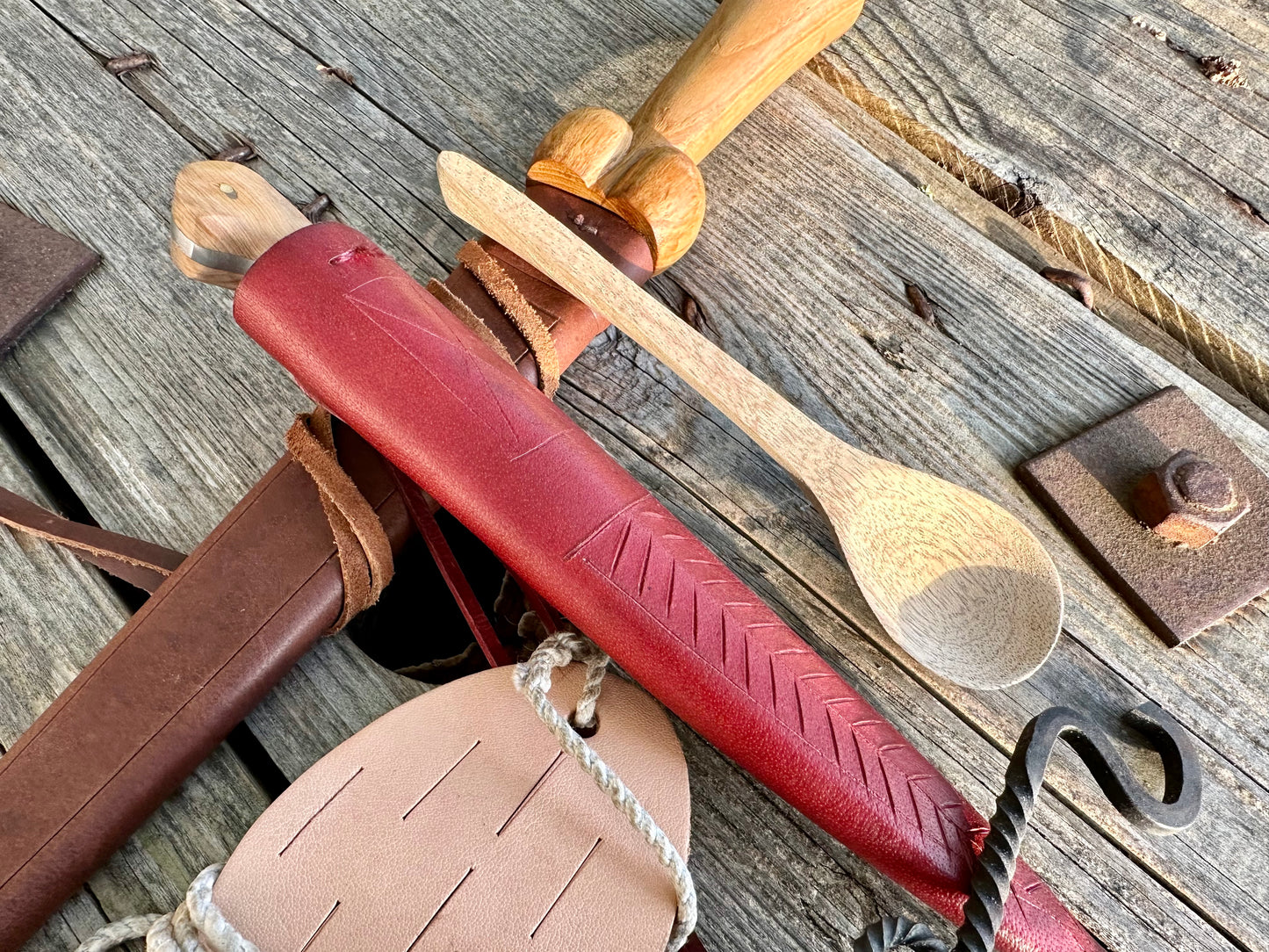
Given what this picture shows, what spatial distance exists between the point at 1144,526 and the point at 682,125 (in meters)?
0.85

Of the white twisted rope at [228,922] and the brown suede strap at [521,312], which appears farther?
the brown suede strap at [521,312]

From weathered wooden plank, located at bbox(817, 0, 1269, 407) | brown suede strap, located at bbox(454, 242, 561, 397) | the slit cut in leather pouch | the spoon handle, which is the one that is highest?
weathered wooden plank, located at bbox(817, 0, 1269, 407)

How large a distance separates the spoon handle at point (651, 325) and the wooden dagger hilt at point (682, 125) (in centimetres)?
10

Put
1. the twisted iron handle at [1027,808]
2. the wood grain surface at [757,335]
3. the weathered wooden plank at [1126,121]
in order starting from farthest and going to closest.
A: the weathered wooden plank at [1126,121] < the wood grain surface at [757,335] < the twisted iron handle at [1027,808]

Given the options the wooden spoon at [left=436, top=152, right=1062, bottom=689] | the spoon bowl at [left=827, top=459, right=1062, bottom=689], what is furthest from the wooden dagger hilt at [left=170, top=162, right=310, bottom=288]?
the spoon bowl at [left=827, top=459, right=1062, bottom=689]

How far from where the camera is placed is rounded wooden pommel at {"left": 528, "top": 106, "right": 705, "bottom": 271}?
1.19 metres

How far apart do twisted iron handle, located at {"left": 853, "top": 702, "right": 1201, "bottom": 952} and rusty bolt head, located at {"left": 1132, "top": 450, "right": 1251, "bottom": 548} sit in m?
0.28

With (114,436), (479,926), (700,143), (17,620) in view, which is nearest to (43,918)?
(17,620)

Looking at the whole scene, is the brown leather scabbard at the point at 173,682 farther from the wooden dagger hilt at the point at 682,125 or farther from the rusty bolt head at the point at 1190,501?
the rusty bolt head at the point at 1190,501

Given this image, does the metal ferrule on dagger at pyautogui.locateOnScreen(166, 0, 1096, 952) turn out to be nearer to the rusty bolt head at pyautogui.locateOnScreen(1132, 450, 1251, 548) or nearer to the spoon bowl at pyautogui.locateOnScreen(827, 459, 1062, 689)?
the spoon bowl at pyautogui.locateOnScreen(827, 459, 1062, 689)

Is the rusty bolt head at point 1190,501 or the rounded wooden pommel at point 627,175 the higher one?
the rusty bolt head at point 1190,501

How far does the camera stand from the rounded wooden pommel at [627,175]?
1.19 metres

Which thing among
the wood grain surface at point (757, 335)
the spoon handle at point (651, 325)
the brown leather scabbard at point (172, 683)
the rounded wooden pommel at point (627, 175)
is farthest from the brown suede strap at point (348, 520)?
the rounded wooden pommel at point (627, 175)

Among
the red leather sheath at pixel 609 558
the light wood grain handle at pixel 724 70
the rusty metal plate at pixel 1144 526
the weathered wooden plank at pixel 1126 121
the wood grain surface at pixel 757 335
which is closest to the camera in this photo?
the red leather sheath at pixel 609 558
